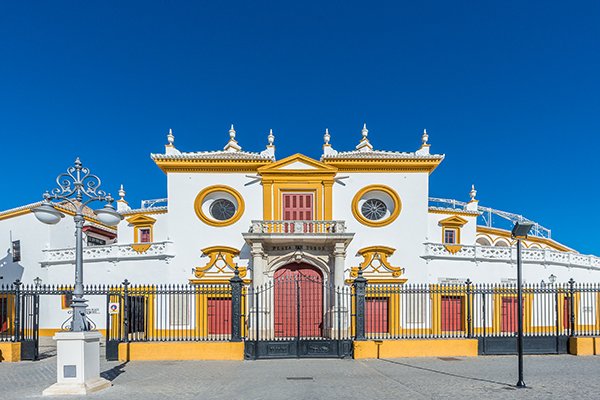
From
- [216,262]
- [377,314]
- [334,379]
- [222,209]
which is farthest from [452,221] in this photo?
[334,379]

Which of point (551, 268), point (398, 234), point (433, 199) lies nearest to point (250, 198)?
point (398, 234)

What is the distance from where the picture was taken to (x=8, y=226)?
2523 cm

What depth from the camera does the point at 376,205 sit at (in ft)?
74.3

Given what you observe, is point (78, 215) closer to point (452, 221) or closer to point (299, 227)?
point (299, 227)

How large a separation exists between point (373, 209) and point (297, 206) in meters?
3.68

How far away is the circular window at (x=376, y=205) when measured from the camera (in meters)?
22.3

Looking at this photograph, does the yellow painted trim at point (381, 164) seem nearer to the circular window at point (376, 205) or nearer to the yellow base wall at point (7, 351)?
the circular window at point (376, 205)

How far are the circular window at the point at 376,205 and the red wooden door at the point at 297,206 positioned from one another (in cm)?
210

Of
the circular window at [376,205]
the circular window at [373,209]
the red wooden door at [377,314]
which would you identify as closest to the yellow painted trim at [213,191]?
the circular window at [376,205]

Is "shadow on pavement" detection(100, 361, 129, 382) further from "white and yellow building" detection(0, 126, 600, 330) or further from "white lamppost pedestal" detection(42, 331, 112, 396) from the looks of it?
"white and yellow building" detection(0, 126, 600, 330)

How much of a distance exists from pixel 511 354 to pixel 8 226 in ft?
81.4

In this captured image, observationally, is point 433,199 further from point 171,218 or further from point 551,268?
point 171,218

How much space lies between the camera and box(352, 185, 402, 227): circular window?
22266mm

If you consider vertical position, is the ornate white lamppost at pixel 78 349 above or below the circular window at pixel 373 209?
below
